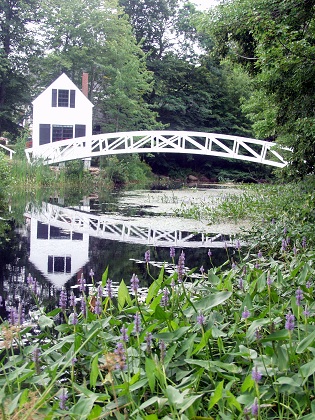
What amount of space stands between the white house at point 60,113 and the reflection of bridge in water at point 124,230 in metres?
14.4

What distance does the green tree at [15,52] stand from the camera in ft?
97.9

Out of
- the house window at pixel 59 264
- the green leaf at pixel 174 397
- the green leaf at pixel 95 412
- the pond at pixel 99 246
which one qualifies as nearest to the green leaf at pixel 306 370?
the green leaf at pixel 174 397

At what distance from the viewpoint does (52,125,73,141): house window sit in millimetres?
25688

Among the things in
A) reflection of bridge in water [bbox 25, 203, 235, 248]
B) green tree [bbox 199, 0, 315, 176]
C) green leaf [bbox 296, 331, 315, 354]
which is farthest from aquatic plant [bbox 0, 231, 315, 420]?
reflection of bridge in water [bbox 25, 203, 235, 248]

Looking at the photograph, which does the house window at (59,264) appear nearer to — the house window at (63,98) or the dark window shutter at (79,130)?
the dark window shutter at (79,130)

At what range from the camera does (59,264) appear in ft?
19.4

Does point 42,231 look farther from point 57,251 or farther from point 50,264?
point 50,264

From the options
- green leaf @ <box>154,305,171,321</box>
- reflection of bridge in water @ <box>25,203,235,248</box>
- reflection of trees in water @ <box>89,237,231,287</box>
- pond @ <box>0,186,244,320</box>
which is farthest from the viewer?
reflection of bridge in water @ <box>25,203,235,248</box>

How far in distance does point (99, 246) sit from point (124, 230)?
1.64 m

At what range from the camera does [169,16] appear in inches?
1406

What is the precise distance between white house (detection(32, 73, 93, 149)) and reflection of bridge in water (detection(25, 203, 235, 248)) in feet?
47.1

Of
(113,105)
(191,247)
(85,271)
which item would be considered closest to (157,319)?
(85,271)

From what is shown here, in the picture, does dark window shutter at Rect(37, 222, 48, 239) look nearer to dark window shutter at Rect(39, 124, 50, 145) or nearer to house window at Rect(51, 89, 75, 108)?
dark window shutter at Rect(39, 124, 50, 145)

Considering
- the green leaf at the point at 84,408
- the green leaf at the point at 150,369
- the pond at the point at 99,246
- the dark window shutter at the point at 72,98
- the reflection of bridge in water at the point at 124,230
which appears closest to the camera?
the green leaf at the point at 84,408
